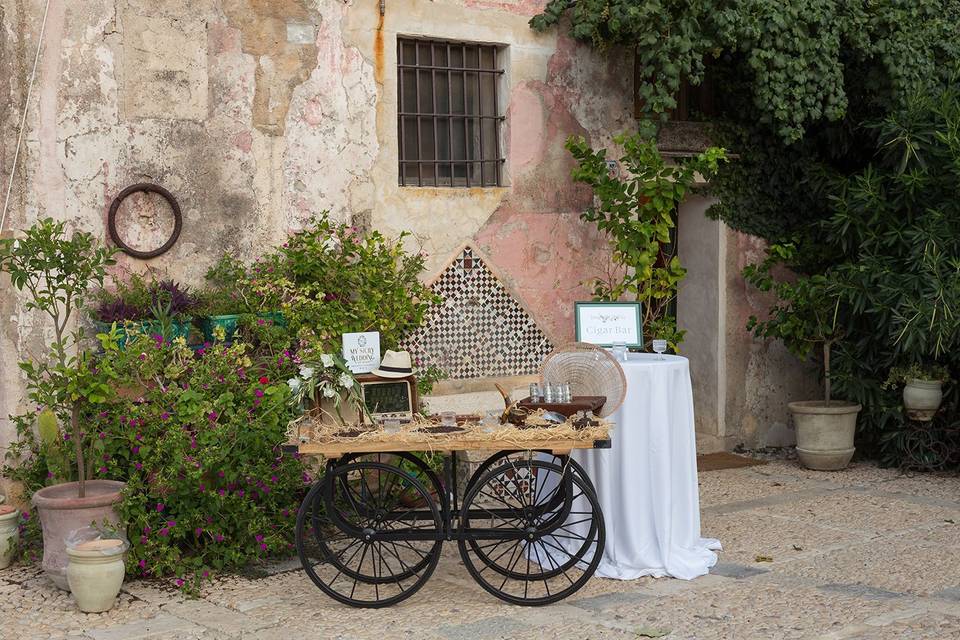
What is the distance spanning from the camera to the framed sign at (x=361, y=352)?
5910mm

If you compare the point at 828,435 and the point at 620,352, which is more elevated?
the point at 620,352

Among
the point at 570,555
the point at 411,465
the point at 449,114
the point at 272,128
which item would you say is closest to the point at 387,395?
the point at 411,465

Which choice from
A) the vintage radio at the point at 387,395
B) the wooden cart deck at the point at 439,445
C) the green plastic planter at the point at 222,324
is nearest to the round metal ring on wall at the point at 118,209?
the green plastic planter at the point at 222,324

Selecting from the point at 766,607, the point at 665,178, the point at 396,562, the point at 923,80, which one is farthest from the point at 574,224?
the point at 766,607

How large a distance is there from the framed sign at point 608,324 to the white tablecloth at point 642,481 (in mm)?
513

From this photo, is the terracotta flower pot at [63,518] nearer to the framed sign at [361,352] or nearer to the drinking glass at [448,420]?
the framed sign at [361,352]

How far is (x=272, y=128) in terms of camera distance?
24.9ft

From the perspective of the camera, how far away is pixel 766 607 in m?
5.43

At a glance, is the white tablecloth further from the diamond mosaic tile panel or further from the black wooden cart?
the diamond mosaic tile panel

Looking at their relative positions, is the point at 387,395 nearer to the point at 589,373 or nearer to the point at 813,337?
the point at 589,373

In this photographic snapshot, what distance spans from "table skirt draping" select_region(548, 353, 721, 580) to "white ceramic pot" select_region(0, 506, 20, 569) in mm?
3139

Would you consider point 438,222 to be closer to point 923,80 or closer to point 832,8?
point 832,8

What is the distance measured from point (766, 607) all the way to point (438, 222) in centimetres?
388

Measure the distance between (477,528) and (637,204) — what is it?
3744 millimetres
